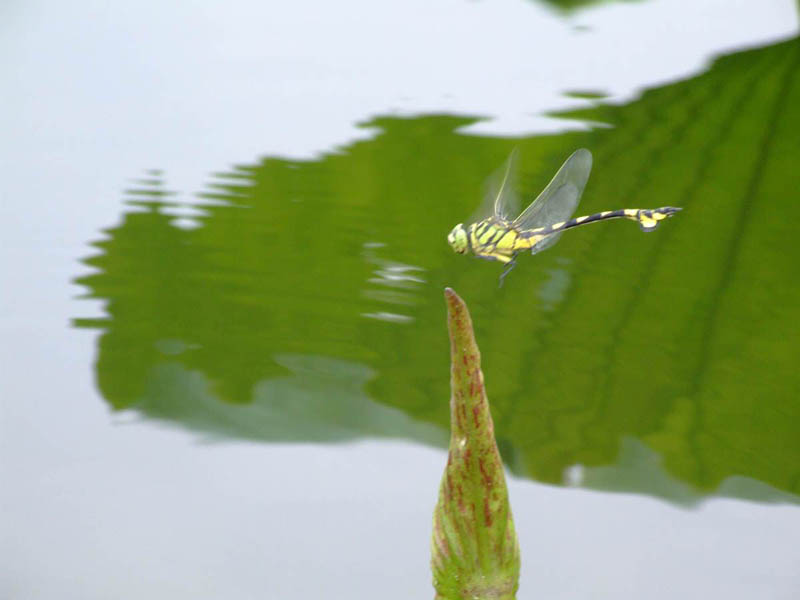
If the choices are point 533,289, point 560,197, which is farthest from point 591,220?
point 533,289

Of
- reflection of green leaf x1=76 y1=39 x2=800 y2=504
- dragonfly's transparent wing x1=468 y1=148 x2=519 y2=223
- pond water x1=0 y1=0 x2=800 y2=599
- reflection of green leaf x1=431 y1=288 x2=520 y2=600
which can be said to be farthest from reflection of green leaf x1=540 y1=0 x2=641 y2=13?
reflection of green leaf x1=431 y1=288 x2=520 y2=600

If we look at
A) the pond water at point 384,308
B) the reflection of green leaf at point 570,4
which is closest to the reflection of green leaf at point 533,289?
the pond water at point 384,308

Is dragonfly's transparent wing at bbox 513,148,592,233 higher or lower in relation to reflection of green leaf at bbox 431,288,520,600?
higher

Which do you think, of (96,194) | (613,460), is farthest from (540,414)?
(96,194)

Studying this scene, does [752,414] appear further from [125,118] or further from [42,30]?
[42,30]

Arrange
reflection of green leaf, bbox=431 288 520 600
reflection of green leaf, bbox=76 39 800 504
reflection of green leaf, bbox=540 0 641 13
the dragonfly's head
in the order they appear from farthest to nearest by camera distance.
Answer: reflection of green leaf, bbox=540 0 641 13
reflection of green leaf, bbox=76 39 800 504
the dragonfly's head
reflection of green leaf, bbox=431 288 520 600

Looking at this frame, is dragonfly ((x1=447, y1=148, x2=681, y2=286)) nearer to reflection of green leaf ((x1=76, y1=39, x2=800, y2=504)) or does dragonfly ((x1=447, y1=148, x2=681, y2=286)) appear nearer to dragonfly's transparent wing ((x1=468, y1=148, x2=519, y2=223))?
dragonfly's transparent wing ((x1=468, y1=148, x2=519, y2=223))
